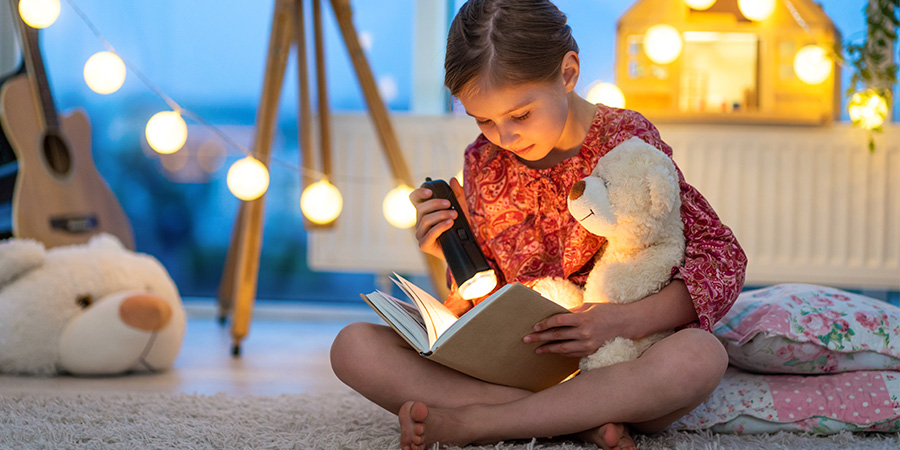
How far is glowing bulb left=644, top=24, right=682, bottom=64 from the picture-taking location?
1662mm

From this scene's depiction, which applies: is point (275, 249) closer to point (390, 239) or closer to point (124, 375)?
point (390, 239)

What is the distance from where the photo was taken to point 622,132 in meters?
0.92

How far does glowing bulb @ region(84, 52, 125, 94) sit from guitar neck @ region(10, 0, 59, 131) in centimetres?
21

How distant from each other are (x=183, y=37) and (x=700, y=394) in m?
1.83

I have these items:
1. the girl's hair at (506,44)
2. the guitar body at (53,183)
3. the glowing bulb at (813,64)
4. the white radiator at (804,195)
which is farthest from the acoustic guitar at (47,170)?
the glowing bulb at (813,64)

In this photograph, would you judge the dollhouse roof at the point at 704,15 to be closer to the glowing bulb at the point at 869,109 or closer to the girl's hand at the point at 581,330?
the glowing bulb at the point at 869,109

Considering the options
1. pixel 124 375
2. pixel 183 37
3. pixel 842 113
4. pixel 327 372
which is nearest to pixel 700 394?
pixel 327 372

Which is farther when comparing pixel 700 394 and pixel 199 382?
pixel 199 382

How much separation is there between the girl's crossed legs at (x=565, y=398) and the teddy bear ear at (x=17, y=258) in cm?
79

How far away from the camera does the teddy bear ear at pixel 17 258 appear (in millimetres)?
1282

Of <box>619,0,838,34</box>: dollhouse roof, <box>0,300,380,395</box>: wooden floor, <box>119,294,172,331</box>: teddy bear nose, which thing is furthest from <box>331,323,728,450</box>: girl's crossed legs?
<box>619,0,838,34</box>: dollhouse roof

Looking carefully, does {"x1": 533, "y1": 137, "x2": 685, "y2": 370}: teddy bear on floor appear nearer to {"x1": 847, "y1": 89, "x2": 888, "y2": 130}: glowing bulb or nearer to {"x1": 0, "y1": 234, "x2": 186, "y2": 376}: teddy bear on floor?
{"x1": 0, "y1": 234, "x2": 186, "y2": 376}: teddy bear on floor

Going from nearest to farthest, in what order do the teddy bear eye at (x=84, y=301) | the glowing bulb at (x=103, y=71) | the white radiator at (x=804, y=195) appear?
the teddy bear eye at (x=84, y=301), the glowing bulb at (x=103, y=71), the white radiator at (x=804, y=195)

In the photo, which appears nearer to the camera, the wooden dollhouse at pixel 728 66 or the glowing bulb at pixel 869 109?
the glowing bulb at pixel 869 109
